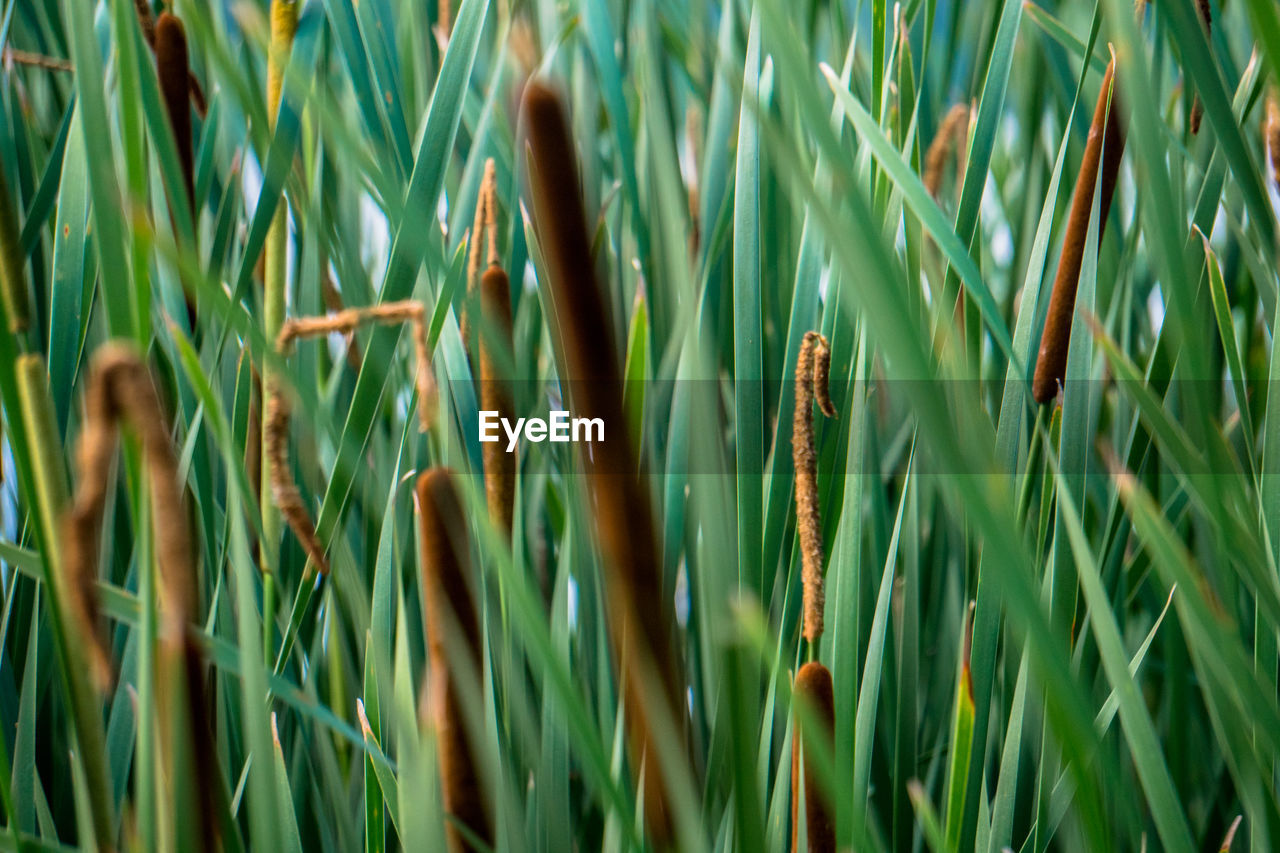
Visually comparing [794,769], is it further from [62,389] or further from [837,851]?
[62,389]

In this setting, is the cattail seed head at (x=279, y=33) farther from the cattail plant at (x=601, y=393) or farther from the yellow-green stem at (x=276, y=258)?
the cattail plant at (x=601, y=393)

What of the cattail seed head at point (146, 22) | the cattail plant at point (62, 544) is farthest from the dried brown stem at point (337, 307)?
the cattail plant at point (62, 544)

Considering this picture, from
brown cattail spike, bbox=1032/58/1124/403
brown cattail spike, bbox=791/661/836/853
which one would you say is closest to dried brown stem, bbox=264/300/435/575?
brown cattail spike, bbox=791/661/836/853

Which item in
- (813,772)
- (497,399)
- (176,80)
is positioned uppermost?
(176,80)

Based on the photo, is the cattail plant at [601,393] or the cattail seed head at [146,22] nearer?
the cattail plant at [601,393]

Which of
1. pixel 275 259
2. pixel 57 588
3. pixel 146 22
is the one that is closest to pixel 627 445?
pixel 57 588

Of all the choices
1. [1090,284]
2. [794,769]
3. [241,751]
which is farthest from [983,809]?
[241,751]

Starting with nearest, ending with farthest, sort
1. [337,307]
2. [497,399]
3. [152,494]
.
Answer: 1. [152,494]
2. [497,399]
3. [337,307]

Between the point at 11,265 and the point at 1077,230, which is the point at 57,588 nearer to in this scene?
the point at 11,265
